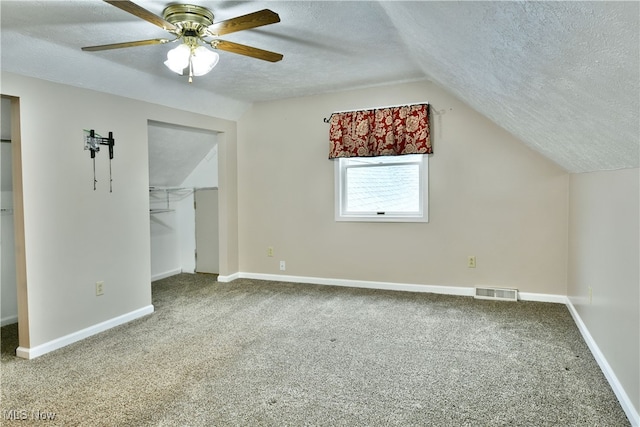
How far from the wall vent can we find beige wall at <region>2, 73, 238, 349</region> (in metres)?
3.23

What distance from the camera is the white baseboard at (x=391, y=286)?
12.4ft

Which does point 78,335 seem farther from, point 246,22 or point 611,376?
point 611,376

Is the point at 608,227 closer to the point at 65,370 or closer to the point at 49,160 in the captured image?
the point at 65,370

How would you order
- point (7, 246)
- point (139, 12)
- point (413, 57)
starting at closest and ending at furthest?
1. point (139, 12)
2. point (413, 57)
3. point (7, 246)

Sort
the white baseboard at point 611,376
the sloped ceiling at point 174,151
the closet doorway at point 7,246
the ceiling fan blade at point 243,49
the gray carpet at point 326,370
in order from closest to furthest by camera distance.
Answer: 1. the white baseboard at point 611,376
2. the gray carpet at point 326,370
3. the ceiling fan blade at point 243,49
4. the closet doorway at point 7,246
5. the sloped ceiling at point 174,151

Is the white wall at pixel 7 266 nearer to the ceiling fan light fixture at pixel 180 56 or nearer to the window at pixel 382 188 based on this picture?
the ceiling fan light fixture at pixel 180 56

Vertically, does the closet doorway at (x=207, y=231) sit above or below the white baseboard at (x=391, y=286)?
above

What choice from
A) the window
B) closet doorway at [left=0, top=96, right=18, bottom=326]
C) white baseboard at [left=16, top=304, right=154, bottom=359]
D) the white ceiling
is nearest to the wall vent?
the window

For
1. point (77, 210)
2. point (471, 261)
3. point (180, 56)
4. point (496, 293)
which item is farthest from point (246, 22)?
point (496, 293)

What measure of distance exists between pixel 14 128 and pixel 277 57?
6.15 ft

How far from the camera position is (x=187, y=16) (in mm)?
2230

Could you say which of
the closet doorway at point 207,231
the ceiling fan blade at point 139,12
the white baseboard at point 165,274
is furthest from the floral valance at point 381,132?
the white baseboard at point 165,274

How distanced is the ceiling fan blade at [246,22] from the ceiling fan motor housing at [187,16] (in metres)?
0.09

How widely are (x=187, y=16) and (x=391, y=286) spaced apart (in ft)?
10.6
